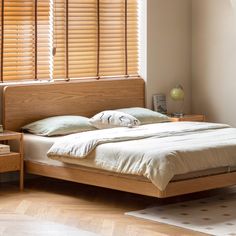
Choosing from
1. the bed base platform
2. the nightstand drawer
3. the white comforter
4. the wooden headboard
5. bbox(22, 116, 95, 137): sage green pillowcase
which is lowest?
the bed base platform

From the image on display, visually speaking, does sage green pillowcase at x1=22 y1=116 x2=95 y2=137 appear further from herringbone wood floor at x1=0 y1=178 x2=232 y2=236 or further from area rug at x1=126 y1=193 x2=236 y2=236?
area rug at x1=126 y1=193 x2=236 y2=236

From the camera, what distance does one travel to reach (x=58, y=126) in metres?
6.03

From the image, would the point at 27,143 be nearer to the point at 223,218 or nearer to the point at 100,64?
the point at 100,64

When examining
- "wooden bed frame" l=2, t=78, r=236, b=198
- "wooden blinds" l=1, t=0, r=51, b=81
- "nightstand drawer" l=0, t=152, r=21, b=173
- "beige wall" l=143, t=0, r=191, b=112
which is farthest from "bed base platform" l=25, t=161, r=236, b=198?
"beige wall" l=143, t=0, r=191, b=112

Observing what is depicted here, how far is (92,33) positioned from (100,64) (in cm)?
33

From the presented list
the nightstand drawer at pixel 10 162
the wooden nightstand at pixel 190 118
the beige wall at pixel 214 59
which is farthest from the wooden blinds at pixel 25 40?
the beige wall at pixel 214 59

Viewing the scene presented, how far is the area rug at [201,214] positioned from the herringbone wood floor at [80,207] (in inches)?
4.5

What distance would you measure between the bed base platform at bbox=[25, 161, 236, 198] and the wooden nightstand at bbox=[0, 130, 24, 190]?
247 mm

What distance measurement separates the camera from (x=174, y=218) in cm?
493

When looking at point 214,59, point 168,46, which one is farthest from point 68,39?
point 214,59

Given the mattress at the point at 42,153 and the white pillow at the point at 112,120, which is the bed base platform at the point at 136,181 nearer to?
the mattress at the point at 42,153

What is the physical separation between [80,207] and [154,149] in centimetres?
78

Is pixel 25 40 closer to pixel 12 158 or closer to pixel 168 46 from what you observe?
pixel 12 158

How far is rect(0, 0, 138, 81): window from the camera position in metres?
6.29
